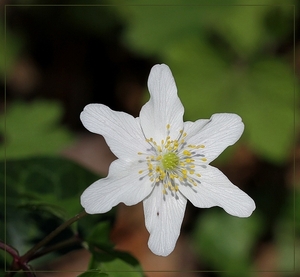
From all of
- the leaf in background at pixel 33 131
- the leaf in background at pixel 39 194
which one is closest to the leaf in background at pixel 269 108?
the leaf in background at pixel 33 131

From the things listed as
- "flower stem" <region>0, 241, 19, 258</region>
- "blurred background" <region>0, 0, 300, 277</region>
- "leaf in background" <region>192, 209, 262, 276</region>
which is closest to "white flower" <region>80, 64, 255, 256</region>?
"flower stem" <region>0, 241, 19, 258</region>

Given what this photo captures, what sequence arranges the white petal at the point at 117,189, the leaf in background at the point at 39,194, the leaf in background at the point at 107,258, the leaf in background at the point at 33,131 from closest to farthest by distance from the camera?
the white petal at the point at 117,189 → the leaf in background at the point at 107,258 → the leaf in background at the point at 39,194 → the leaf in background at the point at 33,131

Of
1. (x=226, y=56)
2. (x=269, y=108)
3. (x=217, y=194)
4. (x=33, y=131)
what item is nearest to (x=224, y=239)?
(x=269, y=108)

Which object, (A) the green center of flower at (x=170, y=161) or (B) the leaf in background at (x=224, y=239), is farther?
(B) the leaf in background at (x=224, y=239)

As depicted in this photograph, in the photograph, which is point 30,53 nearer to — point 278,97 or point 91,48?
point 91,48

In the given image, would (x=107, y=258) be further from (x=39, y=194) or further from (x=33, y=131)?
(x=33, y=131)

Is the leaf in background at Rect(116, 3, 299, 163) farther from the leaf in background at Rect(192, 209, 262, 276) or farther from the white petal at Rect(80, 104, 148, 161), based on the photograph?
the white petal at Rect(80, 104, 148, 161)

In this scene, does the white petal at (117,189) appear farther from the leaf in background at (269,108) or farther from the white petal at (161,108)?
the leaf in background at (269,108)

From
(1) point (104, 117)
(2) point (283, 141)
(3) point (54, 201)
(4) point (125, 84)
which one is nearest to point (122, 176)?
(1) point (104, 117)
